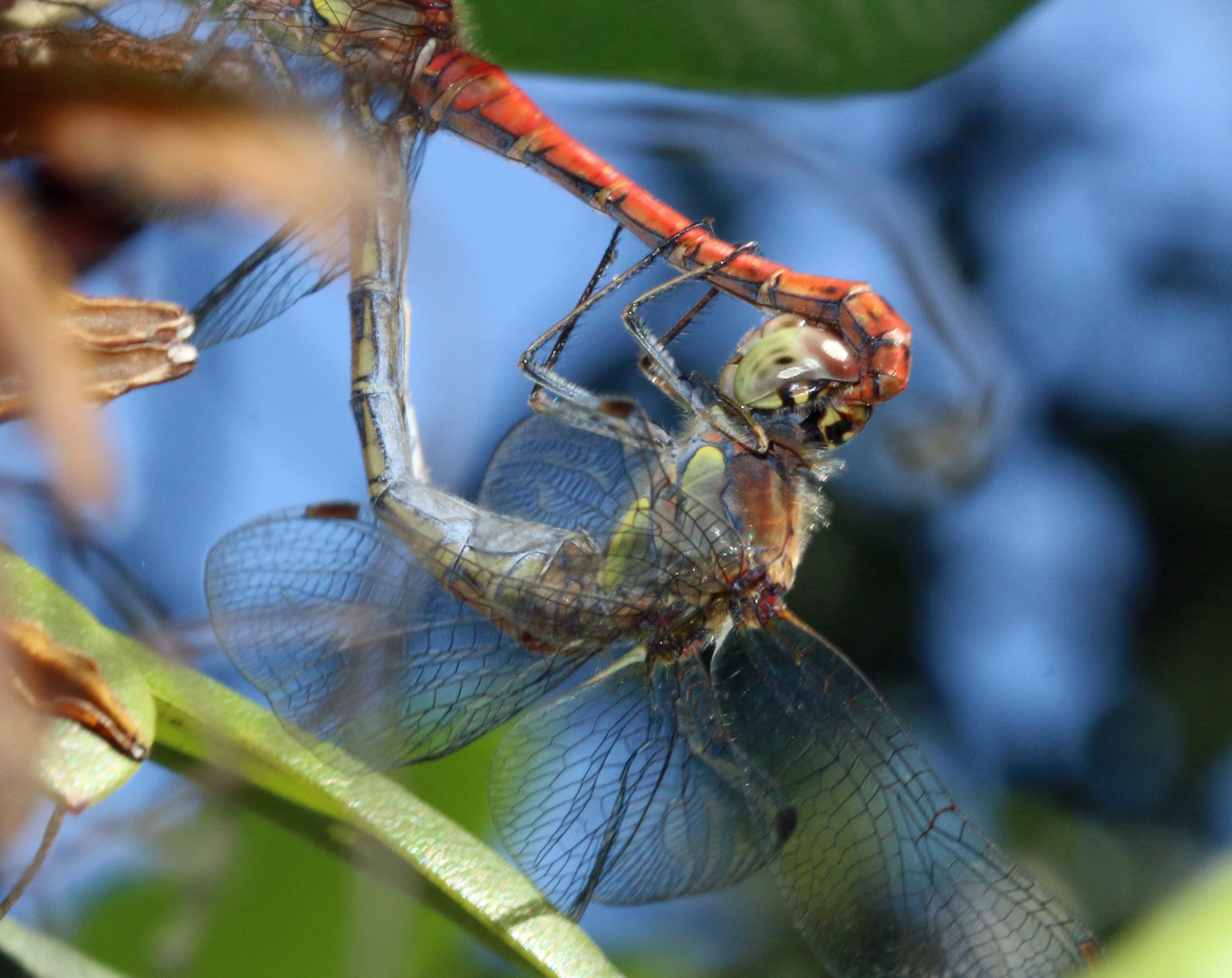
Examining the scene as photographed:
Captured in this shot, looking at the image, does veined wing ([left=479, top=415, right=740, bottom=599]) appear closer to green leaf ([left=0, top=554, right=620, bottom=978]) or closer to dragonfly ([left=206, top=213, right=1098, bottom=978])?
dragonfly ([left=206, top=213, right=1098, bottom=978])

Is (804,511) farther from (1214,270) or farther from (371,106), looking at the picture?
(1214,270)

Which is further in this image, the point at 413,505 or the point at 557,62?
the point at 557,62

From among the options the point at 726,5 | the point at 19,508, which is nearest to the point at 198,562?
the point at 19,508

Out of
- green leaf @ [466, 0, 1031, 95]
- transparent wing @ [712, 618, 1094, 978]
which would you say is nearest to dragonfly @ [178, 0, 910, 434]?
green leaf @ [466, 0, 1031, 95]

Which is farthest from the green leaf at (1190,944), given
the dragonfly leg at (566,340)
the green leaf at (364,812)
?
the dragonfly leg at (566,340)

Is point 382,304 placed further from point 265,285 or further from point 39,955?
point 39,955

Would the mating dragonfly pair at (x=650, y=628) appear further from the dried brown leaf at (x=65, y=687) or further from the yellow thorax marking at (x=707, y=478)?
the dried brown leaf at (x=65, y=687)
